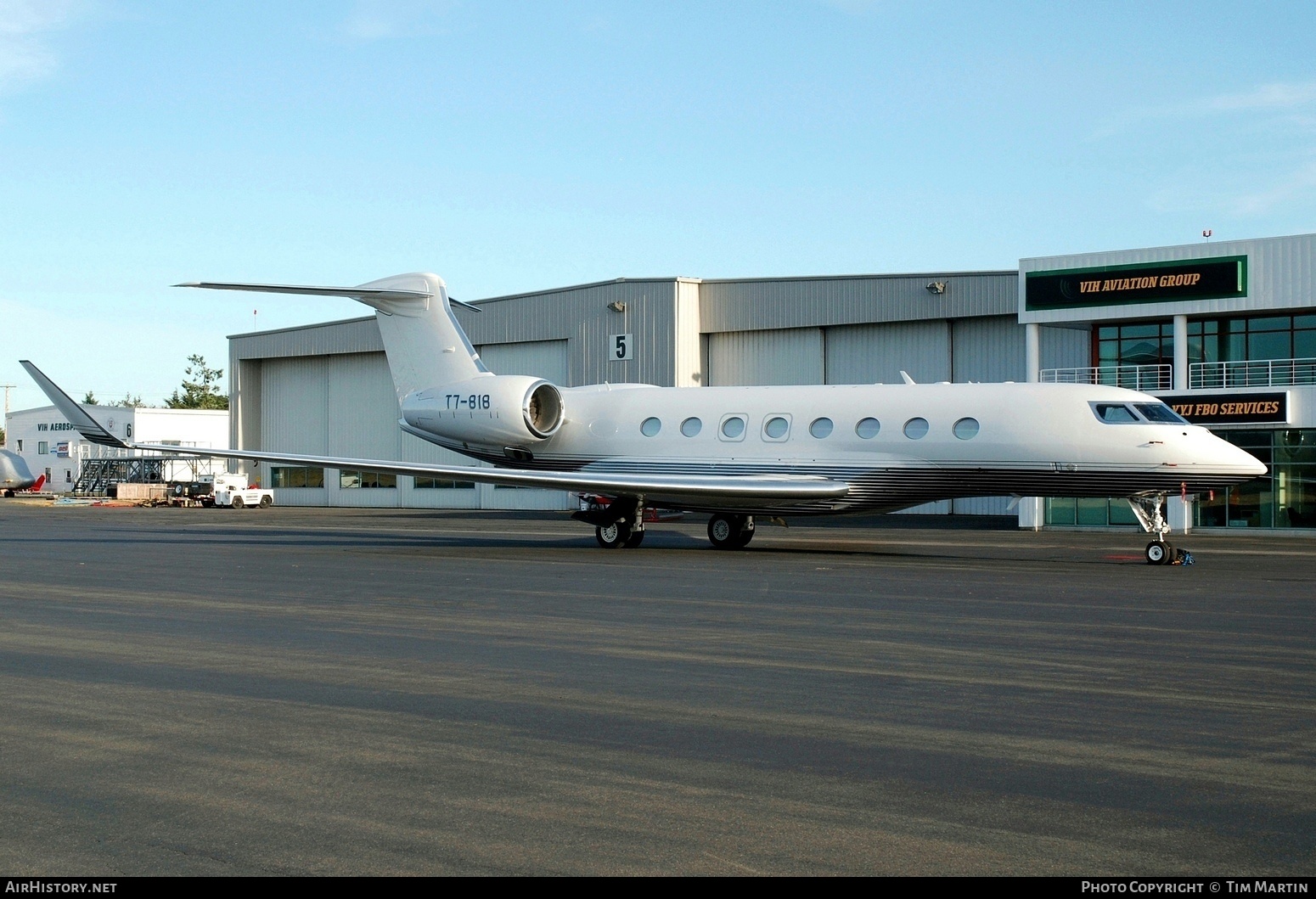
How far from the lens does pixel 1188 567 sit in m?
20.5

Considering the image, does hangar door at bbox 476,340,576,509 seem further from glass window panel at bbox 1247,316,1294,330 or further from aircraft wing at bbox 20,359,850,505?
aircraft wing at bbox 20,359,850,505

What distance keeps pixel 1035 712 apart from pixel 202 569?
14868 millimetres

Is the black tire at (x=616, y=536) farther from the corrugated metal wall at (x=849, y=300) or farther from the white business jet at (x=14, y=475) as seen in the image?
the white business jet at (x=14, y=475)

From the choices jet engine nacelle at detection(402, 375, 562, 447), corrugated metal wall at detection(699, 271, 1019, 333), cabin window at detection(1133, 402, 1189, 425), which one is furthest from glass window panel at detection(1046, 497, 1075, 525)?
jet engine nacelle at detection(402, 375, 562, 447)

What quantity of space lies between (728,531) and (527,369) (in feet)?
101

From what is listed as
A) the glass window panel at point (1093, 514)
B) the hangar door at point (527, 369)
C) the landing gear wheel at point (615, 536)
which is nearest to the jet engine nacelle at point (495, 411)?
the landing gear wheel at point (615, 536)

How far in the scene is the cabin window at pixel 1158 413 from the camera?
70.8 ft

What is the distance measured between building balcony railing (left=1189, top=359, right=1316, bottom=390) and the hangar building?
7cm

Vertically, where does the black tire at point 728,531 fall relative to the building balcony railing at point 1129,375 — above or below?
below

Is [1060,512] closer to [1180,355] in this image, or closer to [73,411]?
[1180,355]

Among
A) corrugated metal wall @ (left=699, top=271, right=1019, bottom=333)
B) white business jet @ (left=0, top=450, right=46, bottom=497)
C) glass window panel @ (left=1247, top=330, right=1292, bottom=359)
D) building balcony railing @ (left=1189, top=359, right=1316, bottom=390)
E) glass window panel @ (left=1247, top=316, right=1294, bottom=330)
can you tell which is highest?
corrugated metal wall @ (left=699, top=271, right=1019, bottom=333)

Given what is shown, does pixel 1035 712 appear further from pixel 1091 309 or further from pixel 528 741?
pixel 1091 309

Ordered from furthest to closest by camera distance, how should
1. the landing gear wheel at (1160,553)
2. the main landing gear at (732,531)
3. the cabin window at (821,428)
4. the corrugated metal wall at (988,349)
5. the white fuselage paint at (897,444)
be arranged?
the corrugated metal wall at (988,349) < the main landing gear at (732,531) < the cabin window at (821,428) < the white fuselage paint at (897,444) < the landing gear wheel at (1160,553)

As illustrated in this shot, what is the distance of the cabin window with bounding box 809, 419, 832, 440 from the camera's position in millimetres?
24125
